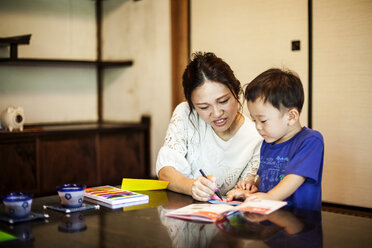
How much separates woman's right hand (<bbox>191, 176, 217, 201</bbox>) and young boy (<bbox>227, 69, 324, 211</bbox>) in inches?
3.4

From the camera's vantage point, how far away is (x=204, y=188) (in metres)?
1.50

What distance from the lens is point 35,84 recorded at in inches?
155

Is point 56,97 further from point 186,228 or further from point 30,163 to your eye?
point 186,228

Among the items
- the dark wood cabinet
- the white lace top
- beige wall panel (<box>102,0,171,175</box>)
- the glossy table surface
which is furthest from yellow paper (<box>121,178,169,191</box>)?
beige wall panel (<box>102,0,171,175</box>)

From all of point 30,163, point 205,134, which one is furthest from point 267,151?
point 30,163

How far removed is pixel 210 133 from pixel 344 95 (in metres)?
1.34

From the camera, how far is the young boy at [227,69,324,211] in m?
1.48

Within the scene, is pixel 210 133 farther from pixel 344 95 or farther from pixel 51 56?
pixel 51 56

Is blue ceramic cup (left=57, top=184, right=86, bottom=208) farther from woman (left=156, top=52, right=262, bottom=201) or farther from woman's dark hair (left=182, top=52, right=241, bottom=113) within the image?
woman's dark hair (left=182, top=52, right=241, bottom=113)

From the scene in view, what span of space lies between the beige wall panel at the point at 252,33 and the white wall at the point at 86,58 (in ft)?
1.30

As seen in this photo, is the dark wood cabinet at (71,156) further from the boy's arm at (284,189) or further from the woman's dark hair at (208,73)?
the boy's arm at (284,189)

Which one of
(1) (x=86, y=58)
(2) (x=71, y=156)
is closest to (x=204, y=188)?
(2) (x=71, y=156)

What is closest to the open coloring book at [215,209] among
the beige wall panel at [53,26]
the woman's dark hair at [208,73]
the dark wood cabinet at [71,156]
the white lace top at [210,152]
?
the white lace top at [210,152]

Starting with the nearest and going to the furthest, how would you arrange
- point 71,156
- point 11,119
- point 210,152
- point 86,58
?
point 210,152, point 11,119, point 71,156, point 86,58
